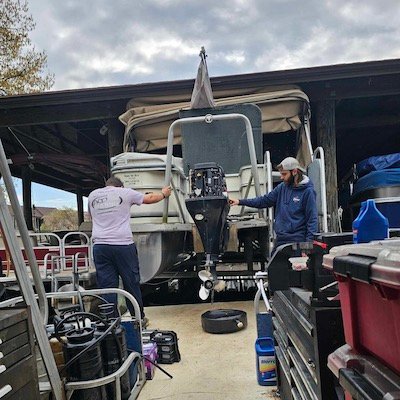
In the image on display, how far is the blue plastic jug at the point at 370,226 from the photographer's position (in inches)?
61.1

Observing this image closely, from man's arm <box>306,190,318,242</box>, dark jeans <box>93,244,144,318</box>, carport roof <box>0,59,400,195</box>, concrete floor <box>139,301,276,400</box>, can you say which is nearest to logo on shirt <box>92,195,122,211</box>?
dark jeans <box>93,244,144,318</box>

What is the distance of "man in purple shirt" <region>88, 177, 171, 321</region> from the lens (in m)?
3.77

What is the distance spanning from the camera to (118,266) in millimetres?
3811

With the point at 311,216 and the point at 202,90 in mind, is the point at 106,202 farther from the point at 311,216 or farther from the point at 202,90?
the point at 202,90

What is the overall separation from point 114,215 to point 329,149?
3.74 m

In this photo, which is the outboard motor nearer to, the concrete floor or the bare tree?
the concrete floor

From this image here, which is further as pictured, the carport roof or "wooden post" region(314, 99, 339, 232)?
the carport roof

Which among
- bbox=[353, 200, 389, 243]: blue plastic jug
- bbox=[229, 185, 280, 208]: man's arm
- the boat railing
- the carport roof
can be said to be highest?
the carport roof

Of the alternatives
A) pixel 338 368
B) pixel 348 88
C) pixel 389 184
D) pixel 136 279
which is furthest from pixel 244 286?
pixel 338 368

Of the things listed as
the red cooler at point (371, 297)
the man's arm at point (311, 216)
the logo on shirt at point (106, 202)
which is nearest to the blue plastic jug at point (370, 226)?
the red cooler at point (371, 297)

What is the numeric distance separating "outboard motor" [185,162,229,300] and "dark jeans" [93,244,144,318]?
2.17 feet

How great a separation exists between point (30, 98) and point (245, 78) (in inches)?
136

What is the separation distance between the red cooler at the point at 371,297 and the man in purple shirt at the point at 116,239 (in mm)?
2746

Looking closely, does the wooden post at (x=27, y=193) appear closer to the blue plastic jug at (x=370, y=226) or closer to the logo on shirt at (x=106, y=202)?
the logo on shirt at (x=106, y=202)
